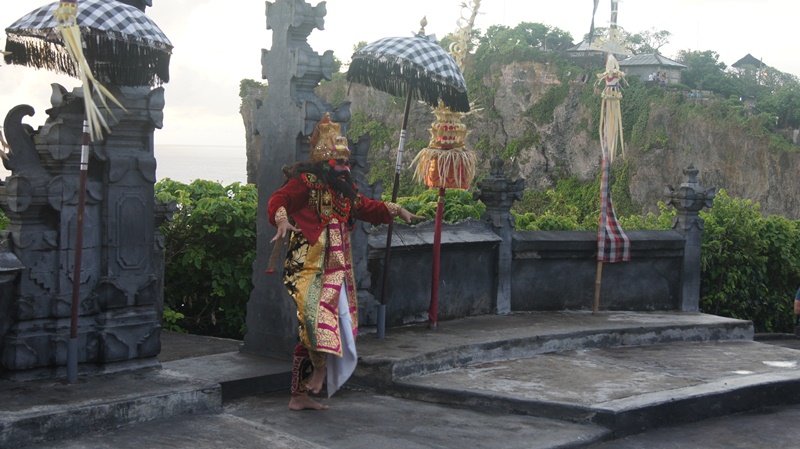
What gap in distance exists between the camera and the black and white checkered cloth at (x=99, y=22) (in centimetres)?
548

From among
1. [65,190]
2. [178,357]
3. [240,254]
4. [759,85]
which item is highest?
[759,85]

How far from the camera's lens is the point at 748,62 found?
268 feet

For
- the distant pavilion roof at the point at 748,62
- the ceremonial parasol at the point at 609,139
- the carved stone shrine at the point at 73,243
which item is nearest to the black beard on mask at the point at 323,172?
the carved stone shrine at the point at 73,243

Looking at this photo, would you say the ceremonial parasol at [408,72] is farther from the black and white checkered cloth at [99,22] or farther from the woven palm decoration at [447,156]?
the black and white checkered cloth at [99,22]

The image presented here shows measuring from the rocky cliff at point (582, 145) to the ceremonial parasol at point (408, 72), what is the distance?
53023 millimetres

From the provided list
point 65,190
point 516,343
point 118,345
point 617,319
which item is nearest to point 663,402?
point 516,343

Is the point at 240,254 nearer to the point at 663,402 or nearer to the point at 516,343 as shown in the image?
the point at 516,343

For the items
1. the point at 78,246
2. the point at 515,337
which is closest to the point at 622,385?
the point at 515,337

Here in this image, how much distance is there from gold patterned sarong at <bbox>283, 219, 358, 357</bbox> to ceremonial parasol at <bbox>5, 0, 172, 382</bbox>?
130 centimetres

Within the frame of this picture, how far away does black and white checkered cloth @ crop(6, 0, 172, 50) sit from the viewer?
5484mm

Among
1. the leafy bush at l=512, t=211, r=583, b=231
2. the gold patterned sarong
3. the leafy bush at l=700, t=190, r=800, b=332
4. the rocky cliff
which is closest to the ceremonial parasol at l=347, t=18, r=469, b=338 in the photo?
the gold patterned sarong

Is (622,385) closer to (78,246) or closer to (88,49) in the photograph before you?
(78,246)

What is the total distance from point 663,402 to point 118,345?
3.47 metres

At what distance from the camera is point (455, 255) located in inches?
336
